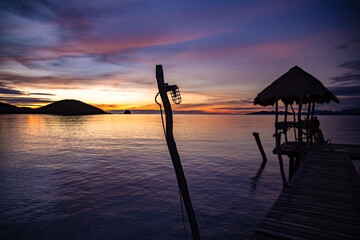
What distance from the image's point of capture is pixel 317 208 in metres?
5.86

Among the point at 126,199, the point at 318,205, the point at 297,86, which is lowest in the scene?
the point at 126,199

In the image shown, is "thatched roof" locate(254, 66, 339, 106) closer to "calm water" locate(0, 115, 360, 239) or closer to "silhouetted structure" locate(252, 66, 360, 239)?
"silhouetted structure" locate(252, 66, 360, 239)

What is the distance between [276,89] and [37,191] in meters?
15.8

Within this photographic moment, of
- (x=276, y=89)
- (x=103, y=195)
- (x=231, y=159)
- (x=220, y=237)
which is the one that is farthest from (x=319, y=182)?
(x=231, y=159)

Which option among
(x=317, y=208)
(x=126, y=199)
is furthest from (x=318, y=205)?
(x=126, y=199)

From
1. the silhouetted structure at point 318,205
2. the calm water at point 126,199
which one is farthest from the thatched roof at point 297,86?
the calm water at point 126,199

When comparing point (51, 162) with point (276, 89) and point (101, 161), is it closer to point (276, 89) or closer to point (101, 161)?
point (101, 161)

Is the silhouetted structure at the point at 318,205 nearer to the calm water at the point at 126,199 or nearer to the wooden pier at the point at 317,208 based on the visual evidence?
the wooden pier at the point at 317,208

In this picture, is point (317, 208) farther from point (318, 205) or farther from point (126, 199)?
point (126, 199)

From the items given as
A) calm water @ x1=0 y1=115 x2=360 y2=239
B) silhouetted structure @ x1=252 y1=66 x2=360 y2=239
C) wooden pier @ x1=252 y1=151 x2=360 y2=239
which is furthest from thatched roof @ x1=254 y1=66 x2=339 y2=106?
calm water @ x1=0 y1=115 x2=360 y2=239

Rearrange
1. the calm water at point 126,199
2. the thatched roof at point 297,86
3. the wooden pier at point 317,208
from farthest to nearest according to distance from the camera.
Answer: the thatched roof at point 297,86
the calm water at point 126,199
the wooden pier at point 317,208

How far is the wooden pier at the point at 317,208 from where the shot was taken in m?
4.74

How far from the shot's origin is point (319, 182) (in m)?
7.96

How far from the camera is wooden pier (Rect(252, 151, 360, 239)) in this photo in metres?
4.74
